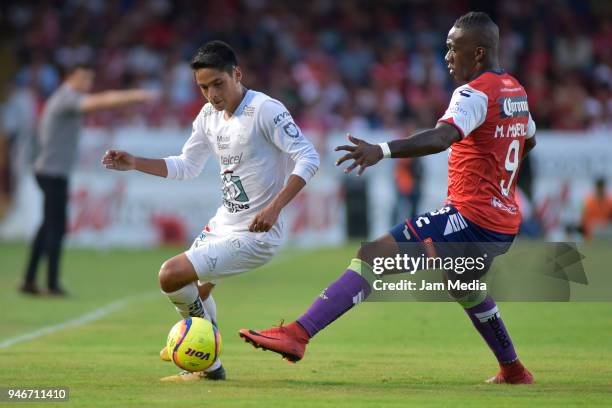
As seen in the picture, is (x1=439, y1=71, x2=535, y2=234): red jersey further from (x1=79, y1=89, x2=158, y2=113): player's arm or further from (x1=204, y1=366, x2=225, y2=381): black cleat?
(x1=79, y1=89, x2=158, y2=113): player's arm

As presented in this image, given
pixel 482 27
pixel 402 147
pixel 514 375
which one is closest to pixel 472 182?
pixel 402 147

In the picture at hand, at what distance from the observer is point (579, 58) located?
27062 millimetres

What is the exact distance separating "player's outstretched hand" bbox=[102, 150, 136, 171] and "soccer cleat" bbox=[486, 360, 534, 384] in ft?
9.46

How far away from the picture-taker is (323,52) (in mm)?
27391

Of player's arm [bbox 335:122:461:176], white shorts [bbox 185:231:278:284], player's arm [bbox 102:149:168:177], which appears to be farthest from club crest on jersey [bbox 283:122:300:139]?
player's arm [bbox 102:149:168:177]

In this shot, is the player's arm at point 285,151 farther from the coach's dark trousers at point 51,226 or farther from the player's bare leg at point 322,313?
the coach's dark trousers at point 51,226

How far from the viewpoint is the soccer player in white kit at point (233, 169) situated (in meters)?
7.57

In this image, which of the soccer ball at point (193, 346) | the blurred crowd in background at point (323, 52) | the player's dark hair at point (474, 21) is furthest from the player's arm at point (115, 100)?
the blurred crowd in background at point (323, 52)

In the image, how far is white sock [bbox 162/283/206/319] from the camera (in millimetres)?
7668

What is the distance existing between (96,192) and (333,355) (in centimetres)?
1418

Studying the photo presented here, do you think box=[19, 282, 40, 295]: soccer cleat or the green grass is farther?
box=[19, 282, 40, 295]: soccer cleat

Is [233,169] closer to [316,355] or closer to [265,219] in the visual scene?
[265,219]

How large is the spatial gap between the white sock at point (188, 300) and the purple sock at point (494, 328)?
6.09ft

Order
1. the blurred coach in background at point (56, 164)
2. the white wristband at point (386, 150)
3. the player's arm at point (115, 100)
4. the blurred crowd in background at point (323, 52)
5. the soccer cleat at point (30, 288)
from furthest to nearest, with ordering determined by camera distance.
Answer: the blurred crowd in background at point (323, 52) < the soccer cleat at point (30, 288) < the blurred coach in background at point (56, 164) < the player's arm at point (115, 100) < the white wristband at point (386, 150)
